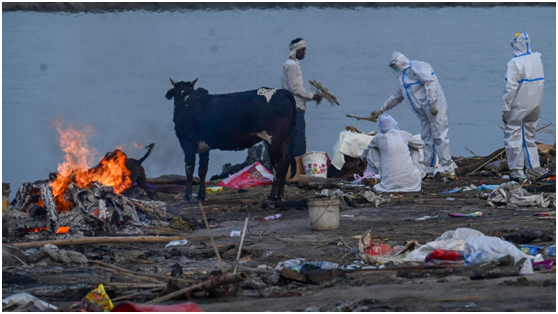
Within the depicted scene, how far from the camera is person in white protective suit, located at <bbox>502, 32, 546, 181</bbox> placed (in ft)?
36.7

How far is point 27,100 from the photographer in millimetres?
13844

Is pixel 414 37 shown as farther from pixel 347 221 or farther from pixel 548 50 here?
pixel 347 221

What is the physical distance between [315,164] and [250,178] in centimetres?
112

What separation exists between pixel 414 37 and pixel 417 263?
34.7ft

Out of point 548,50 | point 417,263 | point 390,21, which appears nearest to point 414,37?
point 390,21

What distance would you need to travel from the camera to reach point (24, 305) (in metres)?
3.60

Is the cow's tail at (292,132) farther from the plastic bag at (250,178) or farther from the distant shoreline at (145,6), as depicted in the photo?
the distant shoreline at (145,6)

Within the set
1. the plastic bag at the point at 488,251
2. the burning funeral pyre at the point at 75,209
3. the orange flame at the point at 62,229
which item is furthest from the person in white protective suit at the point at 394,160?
the plastic bag at the point at 488,251

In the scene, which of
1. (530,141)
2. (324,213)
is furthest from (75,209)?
(530,141)

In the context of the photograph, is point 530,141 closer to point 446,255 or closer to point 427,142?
point 427,142

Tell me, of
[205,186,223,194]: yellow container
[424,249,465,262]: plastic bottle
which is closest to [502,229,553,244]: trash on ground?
[424,249,465,262]: plastic bottle

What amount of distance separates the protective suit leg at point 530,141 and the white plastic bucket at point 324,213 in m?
5.85

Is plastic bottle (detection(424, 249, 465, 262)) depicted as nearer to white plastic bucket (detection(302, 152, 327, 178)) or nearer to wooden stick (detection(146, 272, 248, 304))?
wooden stick (detection(146, 272, 248, 304))

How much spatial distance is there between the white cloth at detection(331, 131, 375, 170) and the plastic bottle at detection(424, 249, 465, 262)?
8.00 meters
